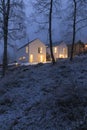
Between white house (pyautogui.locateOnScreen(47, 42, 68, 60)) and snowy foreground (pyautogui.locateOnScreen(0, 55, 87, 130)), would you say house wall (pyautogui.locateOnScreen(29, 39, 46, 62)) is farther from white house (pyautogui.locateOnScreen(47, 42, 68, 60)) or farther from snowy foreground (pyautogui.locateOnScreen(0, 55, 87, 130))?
snowy foreground (pyautogui.locateOnScreen(0, 55, 87, 130))

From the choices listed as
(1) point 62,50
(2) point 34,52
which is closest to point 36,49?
(2) point 34,52

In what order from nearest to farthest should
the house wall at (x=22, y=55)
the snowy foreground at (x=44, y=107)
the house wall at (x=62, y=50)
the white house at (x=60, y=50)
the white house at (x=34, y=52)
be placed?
the snowy foreground at (x=44, y=107) < the white house at (x=34, y=52) < the house wall at (x=22, y=55) < the white house at (x=60, y=50) < the house wall at (x=62, y=50)

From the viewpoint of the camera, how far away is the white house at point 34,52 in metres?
88.9

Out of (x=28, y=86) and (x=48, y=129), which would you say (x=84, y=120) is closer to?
(x=48, y=129)

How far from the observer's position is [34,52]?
292 feet

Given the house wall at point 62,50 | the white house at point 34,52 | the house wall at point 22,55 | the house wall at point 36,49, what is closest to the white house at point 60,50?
the house wall at point 62,50

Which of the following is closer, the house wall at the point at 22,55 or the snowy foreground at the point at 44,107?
the snowy foreground at the point at 44,107

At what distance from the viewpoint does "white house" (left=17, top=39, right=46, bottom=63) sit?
292 ft

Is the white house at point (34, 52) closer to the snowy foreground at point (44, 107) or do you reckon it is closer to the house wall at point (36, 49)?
the house wall at point (36, 49)

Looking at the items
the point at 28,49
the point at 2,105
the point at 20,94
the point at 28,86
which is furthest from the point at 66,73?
the point at 28,49

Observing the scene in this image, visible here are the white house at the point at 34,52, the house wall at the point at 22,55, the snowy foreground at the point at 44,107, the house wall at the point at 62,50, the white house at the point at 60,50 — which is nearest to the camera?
the snowy foreground at the point at 44,107

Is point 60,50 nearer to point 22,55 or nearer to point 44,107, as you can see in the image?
point 22,55

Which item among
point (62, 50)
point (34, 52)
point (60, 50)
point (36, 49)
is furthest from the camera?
point (62, 50)

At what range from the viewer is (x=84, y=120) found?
39.4 ft
